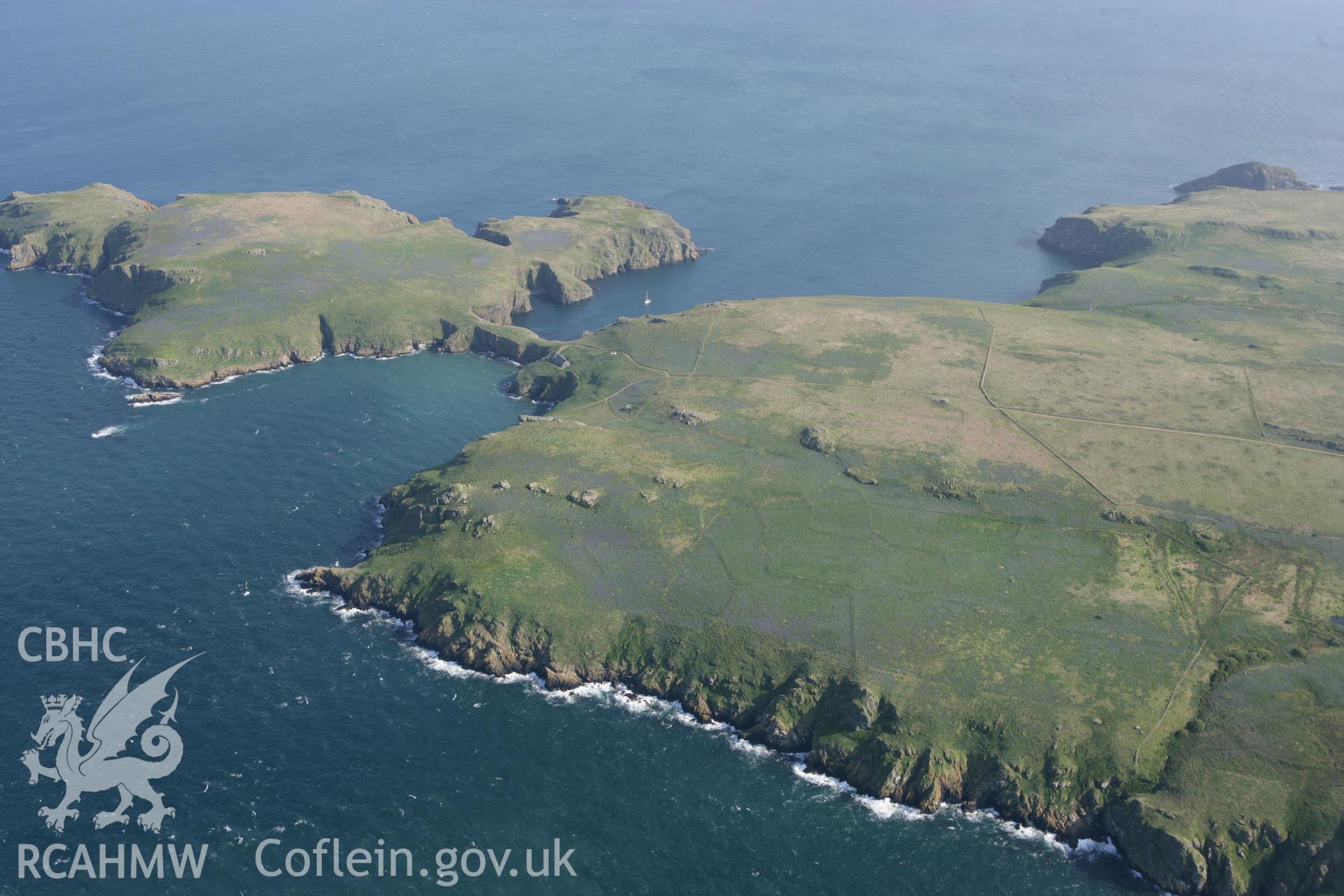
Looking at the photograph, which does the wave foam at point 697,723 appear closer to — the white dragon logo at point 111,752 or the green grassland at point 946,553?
the green grassland at point 946,553

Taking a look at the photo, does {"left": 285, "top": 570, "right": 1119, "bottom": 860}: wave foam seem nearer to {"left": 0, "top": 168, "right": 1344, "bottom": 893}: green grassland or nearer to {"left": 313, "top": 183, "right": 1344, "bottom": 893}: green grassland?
{"left": 0, "top": 168, "right": 1344, "bottom": 893}: green grassland

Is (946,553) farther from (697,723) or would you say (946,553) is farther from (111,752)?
(111,752)

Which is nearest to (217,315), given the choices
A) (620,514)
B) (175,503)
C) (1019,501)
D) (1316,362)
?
(175,503)

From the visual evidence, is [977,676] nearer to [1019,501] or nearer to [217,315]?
[1019,501]

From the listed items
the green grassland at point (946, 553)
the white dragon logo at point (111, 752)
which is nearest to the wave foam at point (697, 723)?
the green grassland at point (946, 553)

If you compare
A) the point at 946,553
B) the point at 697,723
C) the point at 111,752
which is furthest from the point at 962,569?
the point at 111,752

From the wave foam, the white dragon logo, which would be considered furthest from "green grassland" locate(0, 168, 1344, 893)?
the white dragon logo
